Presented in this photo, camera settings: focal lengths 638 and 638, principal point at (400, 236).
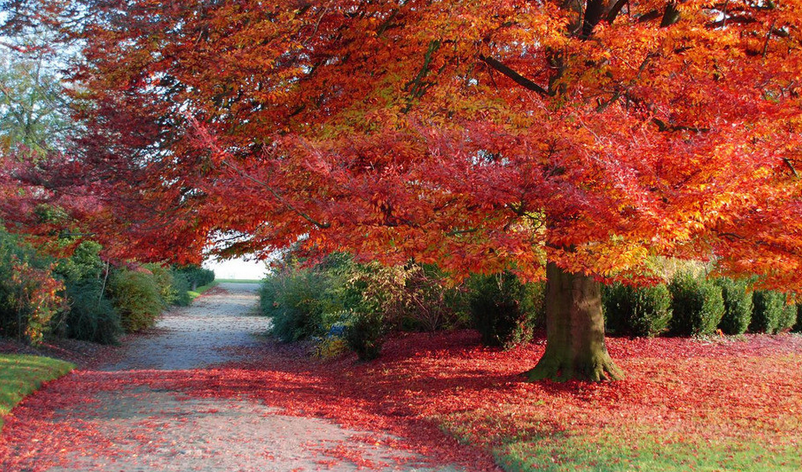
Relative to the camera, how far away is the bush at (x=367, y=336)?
47.3 feet

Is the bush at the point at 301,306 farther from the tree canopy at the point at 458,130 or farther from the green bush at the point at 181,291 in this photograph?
the green bush at the point at 181,291

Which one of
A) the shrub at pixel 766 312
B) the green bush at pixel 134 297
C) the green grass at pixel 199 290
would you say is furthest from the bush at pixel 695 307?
the green grass at pixel 199 290

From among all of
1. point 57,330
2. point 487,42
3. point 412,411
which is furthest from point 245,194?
point 57,330

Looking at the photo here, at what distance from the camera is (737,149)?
6457mm

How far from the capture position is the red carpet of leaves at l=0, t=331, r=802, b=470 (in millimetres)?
8016

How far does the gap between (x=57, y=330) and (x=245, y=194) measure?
1174 centimetres

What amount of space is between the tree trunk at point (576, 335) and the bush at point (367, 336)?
4.53 m

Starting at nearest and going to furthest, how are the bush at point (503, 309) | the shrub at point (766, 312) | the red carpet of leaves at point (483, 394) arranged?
the red carpet of leaves at point (483, 394) < the bush at point (503, 309) < the shrub at point (766, 312)

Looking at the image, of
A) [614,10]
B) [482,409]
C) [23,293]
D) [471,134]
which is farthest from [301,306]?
[471,134]

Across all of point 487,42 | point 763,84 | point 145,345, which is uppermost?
point 487,42

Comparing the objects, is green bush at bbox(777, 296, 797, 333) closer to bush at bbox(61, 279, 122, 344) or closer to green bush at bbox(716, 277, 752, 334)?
green bush at bbox(716, 277, 752, 334)

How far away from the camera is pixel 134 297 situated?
2169 cm

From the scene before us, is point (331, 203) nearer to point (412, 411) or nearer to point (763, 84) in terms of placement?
point (412, 411)

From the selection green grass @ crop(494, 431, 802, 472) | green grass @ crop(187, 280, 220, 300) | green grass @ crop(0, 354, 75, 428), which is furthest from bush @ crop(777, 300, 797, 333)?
green grass @ crop(187, 280, 220, 300)
